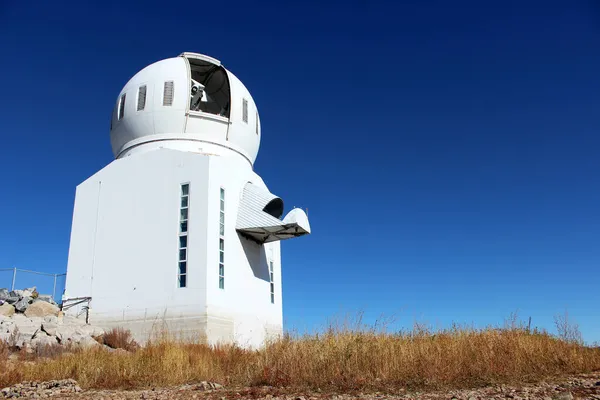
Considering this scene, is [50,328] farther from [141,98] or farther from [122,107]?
[122,107]

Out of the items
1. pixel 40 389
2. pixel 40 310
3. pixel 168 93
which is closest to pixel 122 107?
pixel 168 93

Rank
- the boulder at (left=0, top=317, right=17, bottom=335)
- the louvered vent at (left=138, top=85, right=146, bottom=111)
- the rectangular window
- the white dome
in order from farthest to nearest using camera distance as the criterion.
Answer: the louvered vent at (left=138, top=85, right=146, bottom=111) < the white dome < the rectangular window < the boulder at (left=0, top=317, right=17, bottom=335)

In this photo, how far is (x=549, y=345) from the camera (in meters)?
8.77

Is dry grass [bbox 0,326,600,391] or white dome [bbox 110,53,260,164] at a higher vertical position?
white dome [bbox 110,53,260,164]

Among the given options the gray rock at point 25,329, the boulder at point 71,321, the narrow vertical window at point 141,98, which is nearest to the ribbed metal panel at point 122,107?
the narrow vertical window at point 141,98

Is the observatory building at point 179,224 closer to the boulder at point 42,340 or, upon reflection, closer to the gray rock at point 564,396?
the boulder at point 42,340

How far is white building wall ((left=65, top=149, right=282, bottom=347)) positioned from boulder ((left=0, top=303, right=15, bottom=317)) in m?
1.91

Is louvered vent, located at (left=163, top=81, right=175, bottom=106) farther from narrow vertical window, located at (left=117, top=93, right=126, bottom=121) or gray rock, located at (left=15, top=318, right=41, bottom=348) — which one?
gray rock, located at (left=15, top=318, right=41, bottom=348)

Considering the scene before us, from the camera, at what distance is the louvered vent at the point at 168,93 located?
19484 millimetres

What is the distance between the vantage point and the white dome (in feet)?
63.6

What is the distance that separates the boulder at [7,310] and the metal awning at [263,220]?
830cm

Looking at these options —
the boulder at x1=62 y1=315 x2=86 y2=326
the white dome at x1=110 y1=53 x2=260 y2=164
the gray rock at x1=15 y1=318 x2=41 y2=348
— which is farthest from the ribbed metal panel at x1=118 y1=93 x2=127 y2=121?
the gray rock at x1=15 y1=318 x2=41 y2=348

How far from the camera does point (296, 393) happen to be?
7.23 metres

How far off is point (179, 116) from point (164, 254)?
577cm
